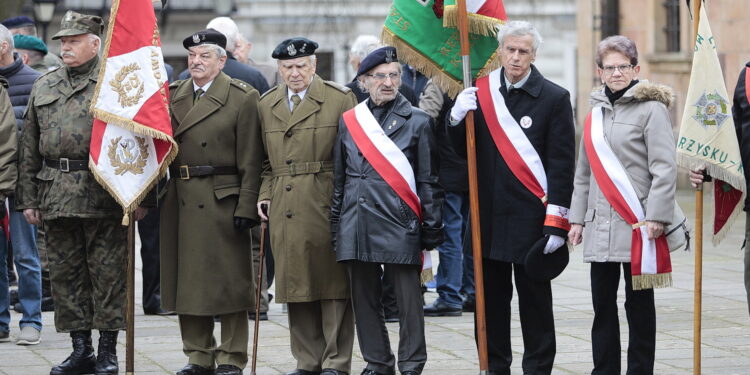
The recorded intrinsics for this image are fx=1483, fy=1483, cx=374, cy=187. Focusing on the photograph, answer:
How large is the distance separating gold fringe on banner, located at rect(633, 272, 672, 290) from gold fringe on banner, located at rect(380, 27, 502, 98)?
143cm

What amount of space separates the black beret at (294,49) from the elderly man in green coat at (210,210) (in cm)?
39

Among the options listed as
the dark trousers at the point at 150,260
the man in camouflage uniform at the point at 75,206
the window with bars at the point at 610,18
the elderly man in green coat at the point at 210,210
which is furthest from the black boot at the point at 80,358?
the window with bars at the point at 610,18

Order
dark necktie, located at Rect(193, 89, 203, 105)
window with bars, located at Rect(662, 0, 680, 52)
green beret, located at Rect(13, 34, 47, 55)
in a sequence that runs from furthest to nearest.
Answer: window with bars, located at Rect(662, 0, 680, 52)
green beret, located at Rect(13, 34, 47, 55)
dark necktie, located at Rect(193, 89, 203, 105)

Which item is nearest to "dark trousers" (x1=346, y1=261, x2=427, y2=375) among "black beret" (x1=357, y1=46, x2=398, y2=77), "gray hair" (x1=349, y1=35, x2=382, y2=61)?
"black beret" (x1=357, y1=46, x2=398, y2=77)

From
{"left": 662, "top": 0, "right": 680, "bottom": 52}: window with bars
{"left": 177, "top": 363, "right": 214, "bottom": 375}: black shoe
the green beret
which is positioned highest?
{"left": 662, "top": 0, "right": 680, "bottom": 52}: window with bars

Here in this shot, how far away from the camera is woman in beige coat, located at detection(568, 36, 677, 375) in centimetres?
734

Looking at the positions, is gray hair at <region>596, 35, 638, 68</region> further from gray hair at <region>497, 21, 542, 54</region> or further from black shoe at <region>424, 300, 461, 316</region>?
black shoe at <region>424, 300, 461, 316</region>

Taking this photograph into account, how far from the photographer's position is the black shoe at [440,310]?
416 inches

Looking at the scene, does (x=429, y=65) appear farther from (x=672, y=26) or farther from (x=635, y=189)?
(x=672, y=26)

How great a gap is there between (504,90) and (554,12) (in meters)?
23.0

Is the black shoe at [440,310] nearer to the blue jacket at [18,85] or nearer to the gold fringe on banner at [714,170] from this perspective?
the blue jacket at [18,85]

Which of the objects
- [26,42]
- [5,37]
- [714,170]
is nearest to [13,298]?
[26,42]

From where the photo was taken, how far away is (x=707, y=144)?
7.47m

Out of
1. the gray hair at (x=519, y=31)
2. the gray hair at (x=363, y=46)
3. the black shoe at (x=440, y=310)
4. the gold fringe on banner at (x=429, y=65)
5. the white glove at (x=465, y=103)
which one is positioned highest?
the gray hair at (x=363, y=46)
